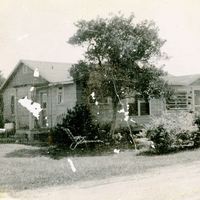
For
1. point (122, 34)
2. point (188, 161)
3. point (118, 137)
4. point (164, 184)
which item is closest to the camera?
point (164, 184)

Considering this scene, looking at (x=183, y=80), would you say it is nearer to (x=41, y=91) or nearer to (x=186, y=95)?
(x=186, y=95)

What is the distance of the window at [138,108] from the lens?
26000 mm

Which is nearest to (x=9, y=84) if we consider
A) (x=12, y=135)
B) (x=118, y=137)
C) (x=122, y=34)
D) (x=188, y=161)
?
(x=12, y=135)

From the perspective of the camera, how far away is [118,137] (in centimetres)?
2189

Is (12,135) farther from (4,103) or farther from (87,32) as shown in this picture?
(87,32)

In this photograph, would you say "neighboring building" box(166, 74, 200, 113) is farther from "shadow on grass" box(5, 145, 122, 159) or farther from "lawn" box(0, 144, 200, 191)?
"lawn" box(0, 144, 200, 191)

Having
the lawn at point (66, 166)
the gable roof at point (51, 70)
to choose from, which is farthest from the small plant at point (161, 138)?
the gable roof at point (51, 70)

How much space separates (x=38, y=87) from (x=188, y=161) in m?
13.6

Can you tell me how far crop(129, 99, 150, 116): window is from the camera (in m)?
26.0

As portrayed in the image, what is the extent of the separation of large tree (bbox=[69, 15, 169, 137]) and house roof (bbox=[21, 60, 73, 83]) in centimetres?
386

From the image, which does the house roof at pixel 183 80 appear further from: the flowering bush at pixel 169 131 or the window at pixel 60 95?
the flowering bush at pixel 169 131

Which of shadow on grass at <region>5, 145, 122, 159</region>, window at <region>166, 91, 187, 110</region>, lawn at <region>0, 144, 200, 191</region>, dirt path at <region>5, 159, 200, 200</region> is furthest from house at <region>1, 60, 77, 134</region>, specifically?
dirt path at <region>5, 159, 200, 200</region>

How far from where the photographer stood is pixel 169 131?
17.2 meters

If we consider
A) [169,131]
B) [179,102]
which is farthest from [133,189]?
[179,102]
